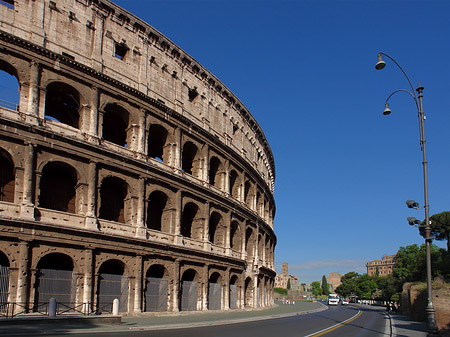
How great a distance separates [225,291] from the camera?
35531 millimetres

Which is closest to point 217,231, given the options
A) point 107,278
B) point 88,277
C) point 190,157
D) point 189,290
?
point 190,157

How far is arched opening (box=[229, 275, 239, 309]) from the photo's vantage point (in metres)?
36.9

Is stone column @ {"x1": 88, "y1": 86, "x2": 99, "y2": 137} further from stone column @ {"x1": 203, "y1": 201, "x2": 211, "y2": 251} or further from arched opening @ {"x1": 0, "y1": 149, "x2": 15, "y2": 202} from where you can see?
stone column @ {"x1": 203, "y1": 201, "x2": 211, "y2": 251}

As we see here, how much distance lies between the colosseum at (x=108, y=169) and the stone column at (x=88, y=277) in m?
0.05

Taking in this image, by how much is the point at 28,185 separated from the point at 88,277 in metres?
5.78

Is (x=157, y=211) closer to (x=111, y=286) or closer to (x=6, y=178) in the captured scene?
(x=111, y=286)

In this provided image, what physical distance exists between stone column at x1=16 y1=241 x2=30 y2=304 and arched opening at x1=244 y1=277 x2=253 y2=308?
23.8m

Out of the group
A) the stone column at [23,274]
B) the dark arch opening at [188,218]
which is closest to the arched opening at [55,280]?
the stone column at [23,274]

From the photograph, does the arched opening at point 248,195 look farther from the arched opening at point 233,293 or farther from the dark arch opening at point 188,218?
the dark arch opening at point 188,218

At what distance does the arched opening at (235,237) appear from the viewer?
40.0 meters

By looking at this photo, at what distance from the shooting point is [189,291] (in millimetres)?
31078

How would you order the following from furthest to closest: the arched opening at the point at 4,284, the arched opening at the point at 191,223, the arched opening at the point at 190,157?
the arched opening at the point at 190,157, the arched opening at the point at 191,223, the arched opening at the point at 4,284

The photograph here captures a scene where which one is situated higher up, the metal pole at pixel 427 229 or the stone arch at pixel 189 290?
the metal pole at pixel 427 229

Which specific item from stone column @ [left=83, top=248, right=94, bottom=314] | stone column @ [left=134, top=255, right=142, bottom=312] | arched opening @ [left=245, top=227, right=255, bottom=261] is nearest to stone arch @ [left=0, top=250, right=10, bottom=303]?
stone column @ [left=83, top=248, right=94, bottom=314]
